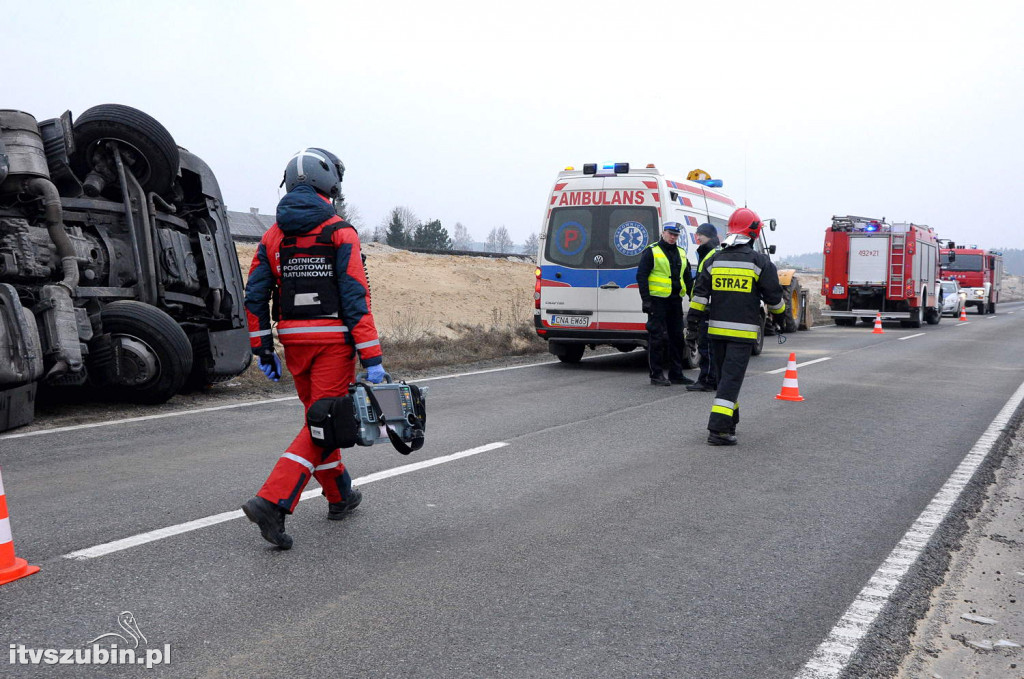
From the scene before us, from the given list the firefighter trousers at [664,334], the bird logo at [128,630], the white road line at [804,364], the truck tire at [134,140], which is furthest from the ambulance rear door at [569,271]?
the bird logo at [128,630]

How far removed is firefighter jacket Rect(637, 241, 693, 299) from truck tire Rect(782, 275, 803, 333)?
1095 cm

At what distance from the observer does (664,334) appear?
10.9 m

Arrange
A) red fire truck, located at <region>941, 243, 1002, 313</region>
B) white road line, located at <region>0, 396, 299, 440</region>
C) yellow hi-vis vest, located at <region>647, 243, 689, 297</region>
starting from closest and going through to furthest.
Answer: white road line, located at <region>0, 396, 299, 440</region> < yellow hi-vis vest, located at <region>647, 243, 689, 297</region> < red fire truck, located at <region>941, 243, 1002, 313</region>

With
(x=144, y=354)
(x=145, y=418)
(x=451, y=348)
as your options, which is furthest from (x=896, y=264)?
(x=145, y=418)

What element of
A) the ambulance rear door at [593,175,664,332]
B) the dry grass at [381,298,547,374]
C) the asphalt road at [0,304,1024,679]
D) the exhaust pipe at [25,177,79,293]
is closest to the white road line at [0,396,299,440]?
the asphalt road at [0,304,1024,679]

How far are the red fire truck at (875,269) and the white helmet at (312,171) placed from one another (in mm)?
Answer: 24126

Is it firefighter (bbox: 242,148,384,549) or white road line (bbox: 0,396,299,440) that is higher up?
firefighter (bbox: 242,148,384,549)

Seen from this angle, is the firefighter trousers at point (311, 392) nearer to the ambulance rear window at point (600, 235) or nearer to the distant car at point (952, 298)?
the ambulance rear window at point (600, 235)

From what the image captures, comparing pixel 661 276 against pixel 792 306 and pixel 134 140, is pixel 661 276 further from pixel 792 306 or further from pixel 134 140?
pixel 792 306

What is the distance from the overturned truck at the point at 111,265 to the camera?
25.6 feet

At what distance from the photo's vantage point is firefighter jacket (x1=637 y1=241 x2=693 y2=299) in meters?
10.8

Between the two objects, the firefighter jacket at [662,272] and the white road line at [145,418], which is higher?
the firefighter jacket at [662,272]

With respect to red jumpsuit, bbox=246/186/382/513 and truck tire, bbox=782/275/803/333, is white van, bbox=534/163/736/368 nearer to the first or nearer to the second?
red jumpsuit, bbox=246/186/382/513

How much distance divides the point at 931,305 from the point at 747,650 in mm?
28019
